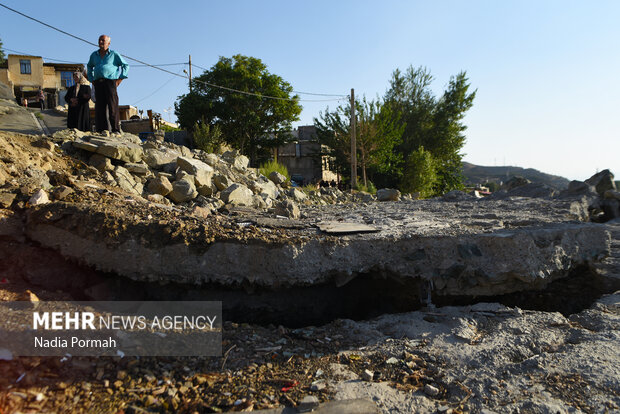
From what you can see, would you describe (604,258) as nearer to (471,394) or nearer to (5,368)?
(471,394)

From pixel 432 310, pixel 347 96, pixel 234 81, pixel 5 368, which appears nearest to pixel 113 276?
pixel 5 368

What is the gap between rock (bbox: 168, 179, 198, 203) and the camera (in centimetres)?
443

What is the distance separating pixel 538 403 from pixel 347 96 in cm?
1480

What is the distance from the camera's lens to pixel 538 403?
1812 mm

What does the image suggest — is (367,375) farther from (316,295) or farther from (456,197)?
(456,197)

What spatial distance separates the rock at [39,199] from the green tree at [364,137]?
13945 mm

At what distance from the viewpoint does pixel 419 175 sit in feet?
59.0

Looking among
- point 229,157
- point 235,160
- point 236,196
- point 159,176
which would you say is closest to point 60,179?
point 159,176

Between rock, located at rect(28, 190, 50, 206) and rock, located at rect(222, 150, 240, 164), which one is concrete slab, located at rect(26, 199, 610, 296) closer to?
rock, located at rect(28, 190, 50, 206)

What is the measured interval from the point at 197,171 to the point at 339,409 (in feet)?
12.5

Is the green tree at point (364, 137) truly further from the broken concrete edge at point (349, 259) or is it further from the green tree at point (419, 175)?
the broken concrete edge at point (349, 259)

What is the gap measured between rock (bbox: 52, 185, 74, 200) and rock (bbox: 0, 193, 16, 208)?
0.27 metres

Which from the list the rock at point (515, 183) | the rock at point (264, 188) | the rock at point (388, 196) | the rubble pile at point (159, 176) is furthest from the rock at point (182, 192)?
the rock at point (515, 183)

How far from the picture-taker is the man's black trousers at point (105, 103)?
522 centimetres
